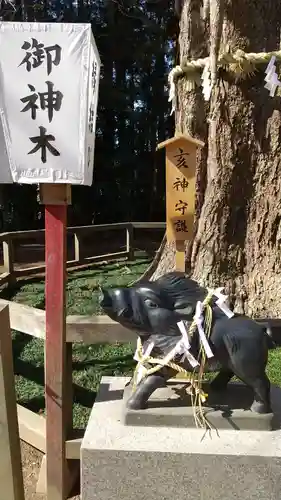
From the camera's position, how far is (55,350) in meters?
2.19

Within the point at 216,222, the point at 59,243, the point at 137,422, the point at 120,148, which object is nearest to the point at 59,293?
the point at 59,243

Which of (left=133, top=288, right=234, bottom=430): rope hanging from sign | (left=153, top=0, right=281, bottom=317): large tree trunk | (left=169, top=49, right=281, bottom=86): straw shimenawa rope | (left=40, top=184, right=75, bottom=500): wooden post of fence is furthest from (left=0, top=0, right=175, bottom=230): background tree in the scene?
(left=133, top=288, right=234, bottom=430): rope hanging from sign

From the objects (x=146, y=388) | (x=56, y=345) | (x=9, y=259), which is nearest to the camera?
(x=146, y=388)

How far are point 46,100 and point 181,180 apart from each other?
83cm

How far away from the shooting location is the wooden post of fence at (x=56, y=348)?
2064 mm

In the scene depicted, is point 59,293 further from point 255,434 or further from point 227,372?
point 255,434

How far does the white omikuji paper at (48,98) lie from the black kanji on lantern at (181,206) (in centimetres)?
64

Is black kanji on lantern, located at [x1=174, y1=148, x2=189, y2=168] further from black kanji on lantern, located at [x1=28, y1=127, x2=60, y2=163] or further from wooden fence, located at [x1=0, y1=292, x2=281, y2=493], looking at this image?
wooden fence, located at [x1=0, y1=292, x2=281, y2=493]

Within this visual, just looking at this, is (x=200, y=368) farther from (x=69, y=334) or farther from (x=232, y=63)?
(x=232, y=63)

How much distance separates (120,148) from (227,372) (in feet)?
45.3

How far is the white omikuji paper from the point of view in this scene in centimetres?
184

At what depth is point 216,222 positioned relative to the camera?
13.0 ft

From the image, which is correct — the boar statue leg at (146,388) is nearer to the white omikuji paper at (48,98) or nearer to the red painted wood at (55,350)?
the red painted wood at (55,350)

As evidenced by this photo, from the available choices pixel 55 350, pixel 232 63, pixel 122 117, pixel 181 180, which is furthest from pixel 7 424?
pixel 122 117
